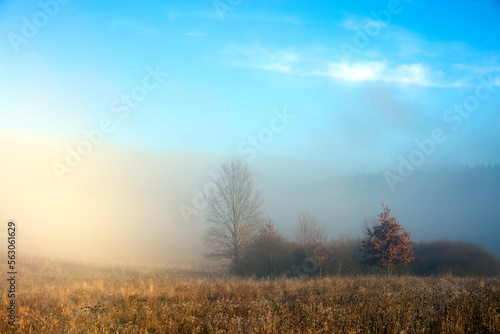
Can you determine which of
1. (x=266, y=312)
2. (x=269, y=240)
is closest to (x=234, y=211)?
(x=269, y=240)

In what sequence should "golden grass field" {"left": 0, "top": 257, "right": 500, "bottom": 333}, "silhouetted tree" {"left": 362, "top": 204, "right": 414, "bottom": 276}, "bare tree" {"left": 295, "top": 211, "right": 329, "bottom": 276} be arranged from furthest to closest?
"bare tree" {"left": 295, "top": 211, "right": 329, "bottom": 276} < "silhouetted tree" {"left": 362, "top": 204, "right": 414, "bottom": 276} < "golden grass field" {"left": 0, "top": 257, "right": 500, "bottom": 333}

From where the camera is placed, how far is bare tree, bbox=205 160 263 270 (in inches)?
1321

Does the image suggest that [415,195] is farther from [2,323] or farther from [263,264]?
[2,323]

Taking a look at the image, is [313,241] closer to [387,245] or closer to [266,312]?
[387,245]

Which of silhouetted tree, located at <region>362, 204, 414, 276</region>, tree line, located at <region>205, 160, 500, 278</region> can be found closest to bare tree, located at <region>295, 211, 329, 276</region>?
tree line, located at <region>205, 160, 500, 278</region>

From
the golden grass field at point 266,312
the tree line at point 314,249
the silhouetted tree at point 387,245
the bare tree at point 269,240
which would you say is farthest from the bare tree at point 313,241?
the golden grass field at point 266,312

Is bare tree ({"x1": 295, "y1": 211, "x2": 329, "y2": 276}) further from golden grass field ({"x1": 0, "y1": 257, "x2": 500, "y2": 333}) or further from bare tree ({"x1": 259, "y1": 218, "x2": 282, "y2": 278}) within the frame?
golden grass field ({"x1": 0, "y1": 257, "x2": 500, "y2": 333})

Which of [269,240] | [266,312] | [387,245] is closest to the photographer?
[266,312]

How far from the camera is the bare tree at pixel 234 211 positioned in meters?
33.6

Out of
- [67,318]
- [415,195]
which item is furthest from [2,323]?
[415,195]

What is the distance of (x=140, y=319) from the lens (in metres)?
8.95

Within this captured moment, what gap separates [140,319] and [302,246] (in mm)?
22585

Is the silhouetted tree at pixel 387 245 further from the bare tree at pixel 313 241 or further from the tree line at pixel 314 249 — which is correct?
the bare tree at pixel 313 241

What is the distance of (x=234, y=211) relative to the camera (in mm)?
34750
